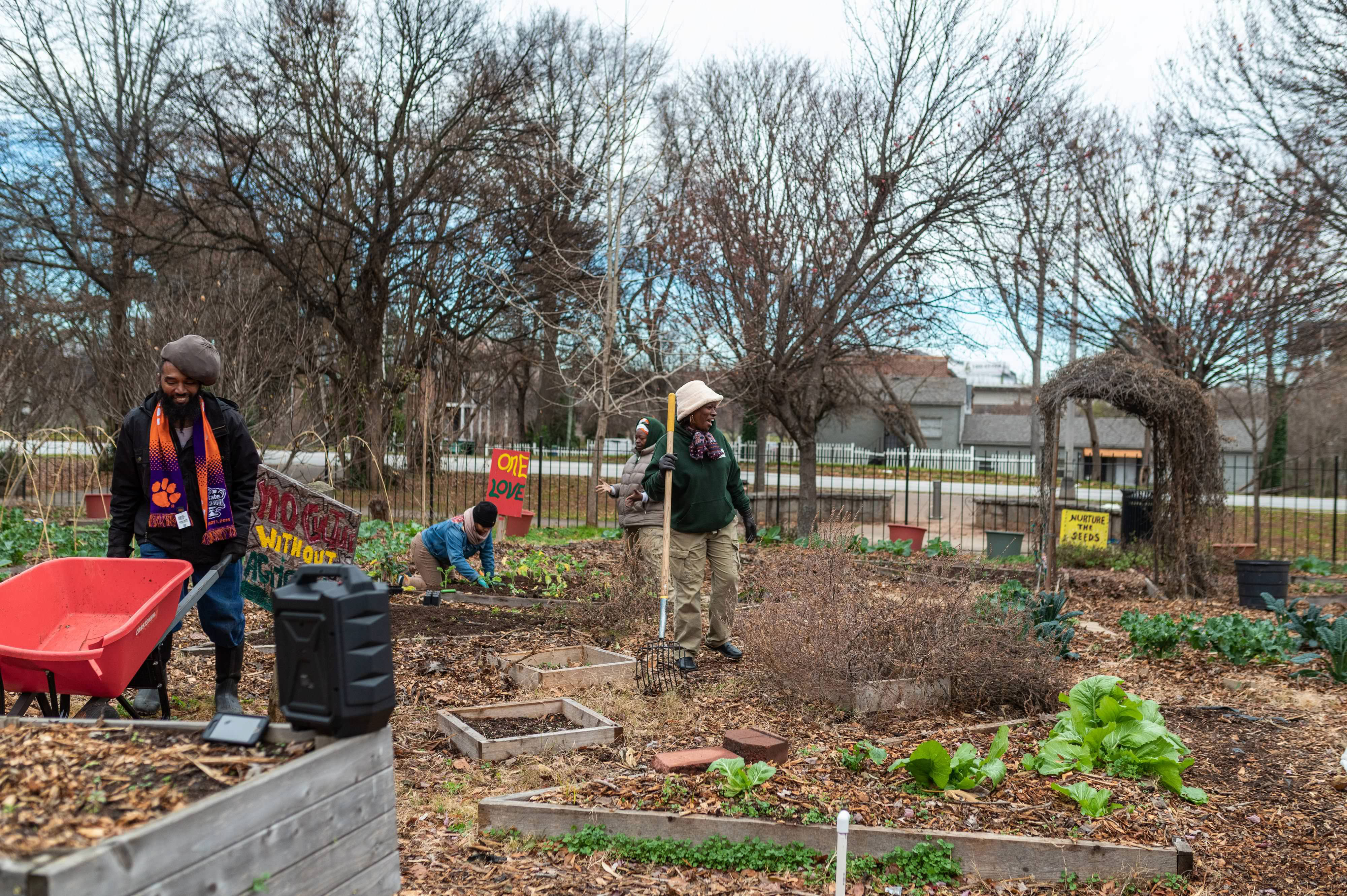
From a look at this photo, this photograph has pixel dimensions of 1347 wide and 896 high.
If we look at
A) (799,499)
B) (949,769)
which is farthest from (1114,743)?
(799,499)

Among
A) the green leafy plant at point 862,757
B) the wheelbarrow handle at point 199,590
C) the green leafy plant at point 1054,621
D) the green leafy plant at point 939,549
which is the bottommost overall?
the green leafy plant at point 862,757

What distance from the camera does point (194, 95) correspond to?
17031mm

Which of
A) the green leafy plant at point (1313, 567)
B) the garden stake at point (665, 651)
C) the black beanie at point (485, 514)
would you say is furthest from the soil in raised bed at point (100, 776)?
the green leafy plant at point (1313, 567)

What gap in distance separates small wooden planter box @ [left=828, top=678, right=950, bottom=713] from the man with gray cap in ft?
9.85

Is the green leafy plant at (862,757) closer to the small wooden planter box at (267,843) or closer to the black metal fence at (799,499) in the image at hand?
the small wooden planter box at (267,843)

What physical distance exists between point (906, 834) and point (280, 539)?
11.2 ft

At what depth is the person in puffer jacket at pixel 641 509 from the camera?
24.4 feet

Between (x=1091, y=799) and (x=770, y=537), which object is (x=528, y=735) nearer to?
(x=1091, y=799)

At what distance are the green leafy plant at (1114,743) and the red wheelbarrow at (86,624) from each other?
11.5ft

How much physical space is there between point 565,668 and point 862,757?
2431 millimetres

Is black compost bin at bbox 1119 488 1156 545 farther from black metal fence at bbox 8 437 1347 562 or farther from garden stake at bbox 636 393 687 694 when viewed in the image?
garden stake at bbox 636 393 687 694

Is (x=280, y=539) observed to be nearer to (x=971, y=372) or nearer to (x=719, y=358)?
(x=719, y=358)

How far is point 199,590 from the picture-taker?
392 cm

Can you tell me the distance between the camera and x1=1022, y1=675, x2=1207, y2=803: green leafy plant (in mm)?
4066
